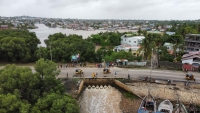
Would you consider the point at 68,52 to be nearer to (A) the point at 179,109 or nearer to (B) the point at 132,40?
(A) the point at 179,109

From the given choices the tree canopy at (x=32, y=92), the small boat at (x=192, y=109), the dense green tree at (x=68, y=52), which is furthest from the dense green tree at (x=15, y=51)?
the small boat at (x=192, y=109)

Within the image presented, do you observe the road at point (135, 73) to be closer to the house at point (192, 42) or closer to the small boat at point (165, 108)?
the small boat at point (165, 108)

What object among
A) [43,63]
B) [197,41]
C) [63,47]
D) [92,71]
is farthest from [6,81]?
[197,41]

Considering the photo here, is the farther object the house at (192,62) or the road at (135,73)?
the house at (192,62)

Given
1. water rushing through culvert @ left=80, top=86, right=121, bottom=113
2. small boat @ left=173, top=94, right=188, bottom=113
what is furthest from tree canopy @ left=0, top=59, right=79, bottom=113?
small boat @ left=173, top=94, right=188, bottom=113

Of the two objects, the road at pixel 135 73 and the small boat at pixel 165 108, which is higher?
the road at pixel 135 73

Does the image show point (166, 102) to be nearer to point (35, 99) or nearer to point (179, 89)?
point (179, 89)
